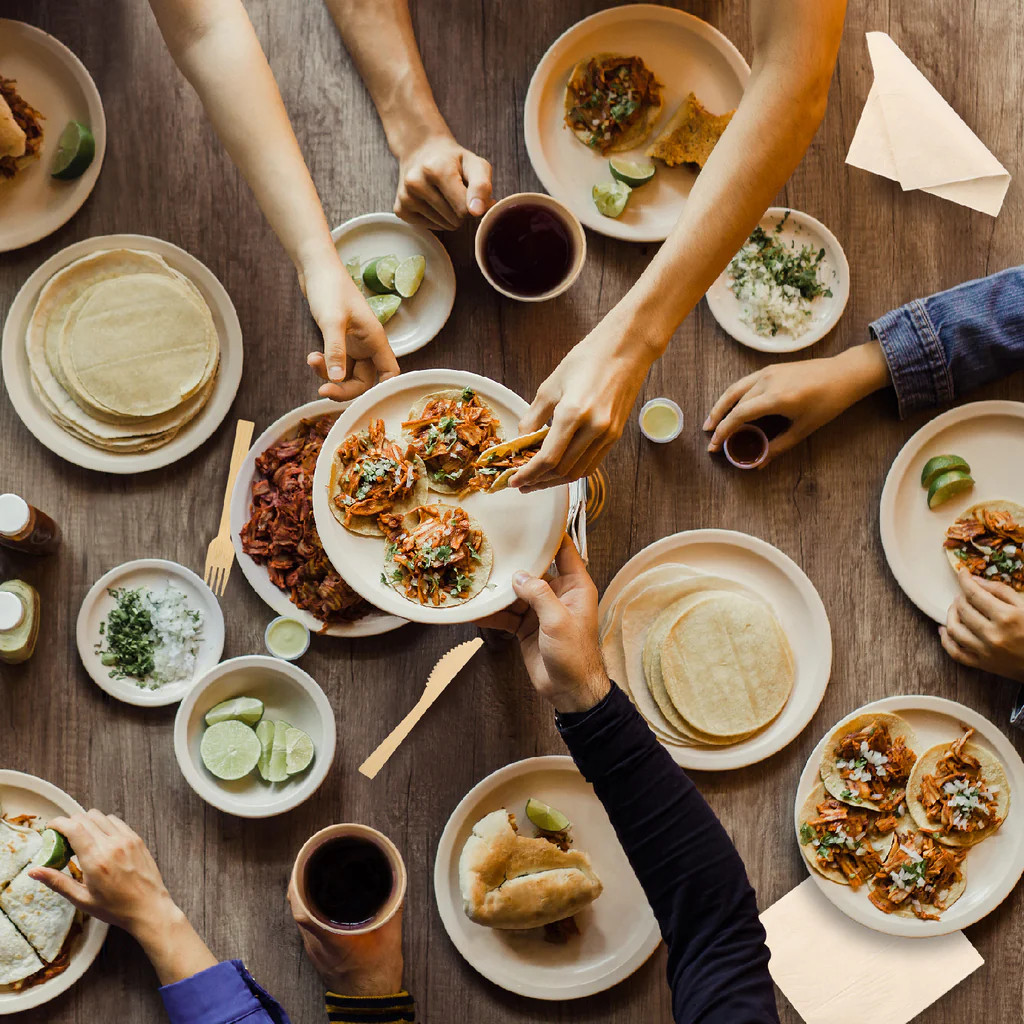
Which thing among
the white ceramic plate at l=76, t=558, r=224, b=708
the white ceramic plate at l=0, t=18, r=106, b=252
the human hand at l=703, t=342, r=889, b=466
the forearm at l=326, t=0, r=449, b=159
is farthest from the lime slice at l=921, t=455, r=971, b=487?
the white ceramic plate at l=0, t=18, r=106, b=252

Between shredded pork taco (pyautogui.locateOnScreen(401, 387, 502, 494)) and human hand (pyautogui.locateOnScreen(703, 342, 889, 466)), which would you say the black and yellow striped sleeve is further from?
human hand (pyautogui.locateOnScreen(703, 342, 889, 466))

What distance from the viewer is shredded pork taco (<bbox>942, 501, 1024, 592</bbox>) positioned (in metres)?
2.55

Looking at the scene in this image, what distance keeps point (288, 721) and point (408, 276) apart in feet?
4.11

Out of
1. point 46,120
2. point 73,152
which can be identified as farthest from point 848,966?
point 46,120

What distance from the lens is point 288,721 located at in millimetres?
2496

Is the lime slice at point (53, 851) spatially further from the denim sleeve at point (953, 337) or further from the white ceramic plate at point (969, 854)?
the denim sleeve at point (953, 337)

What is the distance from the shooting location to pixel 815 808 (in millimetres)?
2496

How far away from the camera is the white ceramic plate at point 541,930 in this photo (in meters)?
2.44

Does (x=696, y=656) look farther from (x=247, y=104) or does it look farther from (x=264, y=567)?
(x=247, y=104)

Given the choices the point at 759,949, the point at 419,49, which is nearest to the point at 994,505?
the point at 759,949

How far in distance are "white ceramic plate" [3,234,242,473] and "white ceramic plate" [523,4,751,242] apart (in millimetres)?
976

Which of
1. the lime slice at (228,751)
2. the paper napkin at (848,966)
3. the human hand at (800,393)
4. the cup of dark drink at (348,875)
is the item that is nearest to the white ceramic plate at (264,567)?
the lime slice at (228,751)

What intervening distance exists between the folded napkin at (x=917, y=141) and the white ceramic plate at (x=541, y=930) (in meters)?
1.96

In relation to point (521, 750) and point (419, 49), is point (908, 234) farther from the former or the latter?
point (521, 750)
